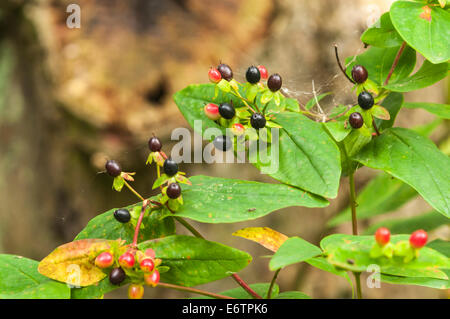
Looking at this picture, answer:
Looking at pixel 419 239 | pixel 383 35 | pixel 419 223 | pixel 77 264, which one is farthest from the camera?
pixel 419 223

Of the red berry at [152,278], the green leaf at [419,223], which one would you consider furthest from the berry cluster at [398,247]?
the green leaf at [419,223]

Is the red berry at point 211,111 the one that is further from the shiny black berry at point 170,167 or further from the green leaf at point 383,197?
the green leaf at point 383,197

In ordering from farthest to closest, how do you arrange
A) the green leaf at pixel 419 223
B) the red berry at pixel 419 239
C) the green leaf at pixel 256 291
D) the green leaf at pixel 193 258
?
the green leaf at pixel 419 223, the green leaf at pixel 256 291, the green leaf at pixel 193 258, the red berry at pixel 419 239

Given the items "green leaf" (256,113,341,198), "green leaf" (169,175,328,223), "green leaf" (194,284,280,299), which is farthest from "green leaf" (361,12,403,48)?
"green leaf" (194,284,280,299)

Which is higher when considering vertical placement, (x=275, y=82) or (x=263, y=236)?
(x=275, y=82)

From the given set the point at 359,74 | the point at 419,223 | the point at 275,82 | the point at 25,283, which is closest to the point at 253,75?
the point at 275,82

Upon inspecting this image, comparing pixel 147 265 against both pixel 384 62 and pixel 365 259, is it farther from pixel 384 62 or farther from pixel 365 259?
pixel 384 62
